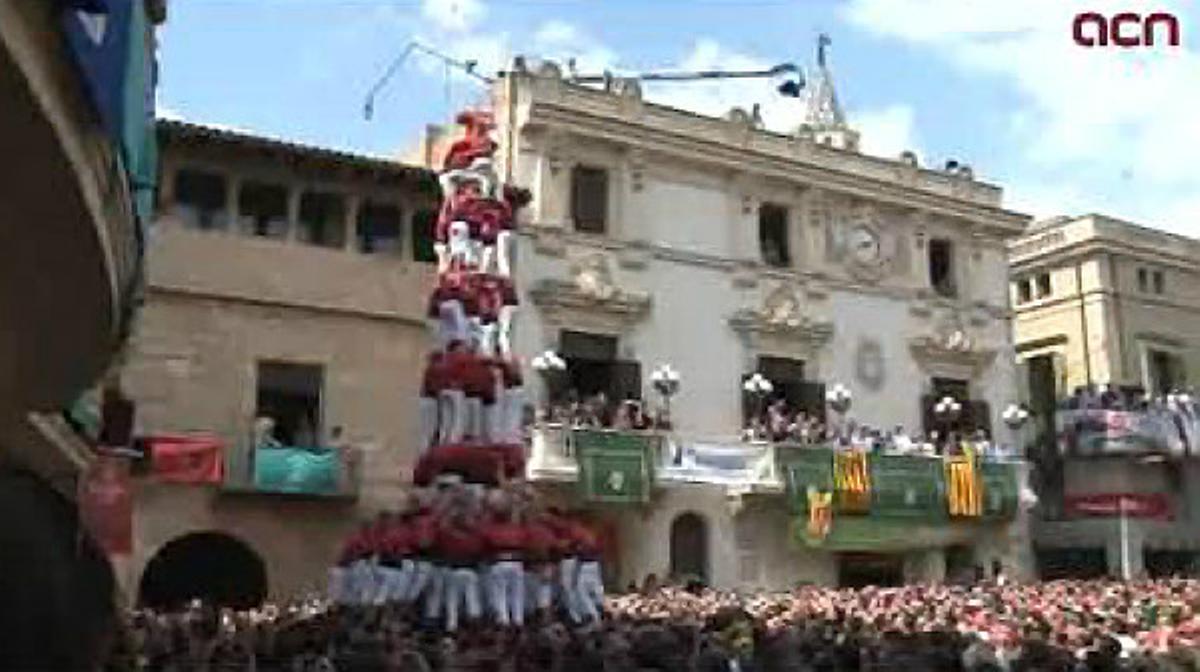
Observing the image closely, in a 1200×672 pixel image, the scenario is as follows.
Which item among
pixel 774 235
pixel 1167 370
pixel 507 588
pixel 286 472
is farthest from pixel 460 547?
pixel 1167 370

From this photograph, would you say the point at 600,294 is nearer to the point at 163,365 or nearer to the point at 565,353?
the point at 565,353

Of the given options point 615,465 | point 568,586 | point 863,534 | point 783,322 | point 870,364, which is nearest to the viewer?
point 568,586

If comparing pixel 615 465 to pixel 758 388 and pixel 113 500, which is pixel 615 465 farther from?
pixel 113 500

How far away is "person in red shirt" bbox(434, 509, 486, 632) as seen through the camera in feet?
58.4

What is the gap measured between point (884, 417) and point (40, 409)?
73.8 feet

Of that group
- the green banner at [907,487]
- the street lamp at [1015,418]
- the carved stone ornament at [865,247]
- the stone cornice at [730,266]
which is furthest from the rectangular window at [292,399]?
the street lamp at [1015,418]

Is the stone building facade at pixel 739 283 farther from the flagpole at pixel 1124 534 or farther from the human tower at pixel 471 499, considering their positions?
the human tower at pixel 471 499

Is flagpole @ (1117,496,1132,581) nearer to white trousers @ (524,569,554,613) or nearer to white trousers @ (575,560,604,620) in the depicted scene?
white trousers @ (575,560,604,620)

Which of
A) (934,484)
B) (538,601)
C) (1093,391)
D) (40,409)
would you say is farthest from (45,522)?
(1093,391)

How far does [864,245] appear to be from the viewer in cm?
3225

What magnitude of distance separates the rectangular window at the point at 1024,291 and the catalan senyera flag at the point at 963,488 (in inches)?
424

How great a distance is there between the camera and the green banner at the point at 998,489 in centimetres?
3136

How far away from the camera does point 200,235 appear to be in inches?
980

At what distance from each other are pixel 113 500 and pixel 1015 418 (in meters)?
19.4
